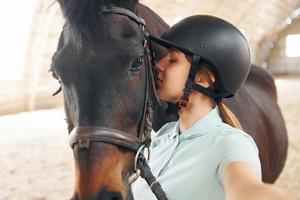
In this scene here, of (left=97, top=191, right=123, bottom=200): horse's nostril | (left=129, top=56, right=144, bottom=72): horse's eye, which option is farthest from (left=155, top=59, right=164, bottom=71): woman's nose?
(left=97, top=191, right=123, bottom=200): horse's nostril

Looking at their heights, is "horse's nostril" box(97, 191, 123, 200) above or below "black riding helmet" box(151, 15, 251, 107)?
below

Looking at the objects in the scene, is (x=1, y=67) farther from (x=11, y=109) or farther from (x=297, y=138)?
(x=297, y=138)

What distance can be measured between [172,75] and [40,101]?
779cm

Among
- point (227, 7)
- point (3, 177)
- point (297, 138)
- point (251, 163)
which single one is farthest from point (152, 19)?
point (227, 7)

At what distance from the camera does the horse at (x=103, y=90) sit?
98 centimetres

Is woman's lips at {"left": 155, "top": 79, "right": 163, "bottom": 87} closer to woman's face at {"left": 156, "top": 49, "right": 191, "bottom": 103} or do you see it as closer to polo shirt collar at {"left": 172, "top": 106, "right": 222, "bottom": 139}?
woman's face at {"left": 156, "top": 49, "right": 191, "bottom": 103}

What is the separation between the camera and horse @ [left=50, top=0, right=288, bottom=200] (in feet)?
3.21

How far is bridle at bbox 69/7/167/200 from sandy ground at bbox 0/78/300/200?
1091 millimetres

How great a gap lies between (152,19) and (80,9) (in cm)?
51

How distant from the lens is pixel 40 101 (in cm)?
845

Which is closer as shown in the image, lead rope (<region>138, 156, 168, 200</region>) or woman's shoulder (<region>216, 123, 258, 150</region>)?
woman's shoulder (<region>216, 123, 258, 150</region>)

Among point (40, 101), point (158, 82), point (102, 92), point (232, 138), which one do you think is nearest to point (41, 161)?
point (158, 82)

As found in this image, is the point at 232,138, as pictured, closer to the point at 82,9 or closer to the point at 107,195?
the point at 107,195

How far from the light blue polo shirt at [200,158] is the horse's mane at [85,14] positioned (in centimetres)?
45
